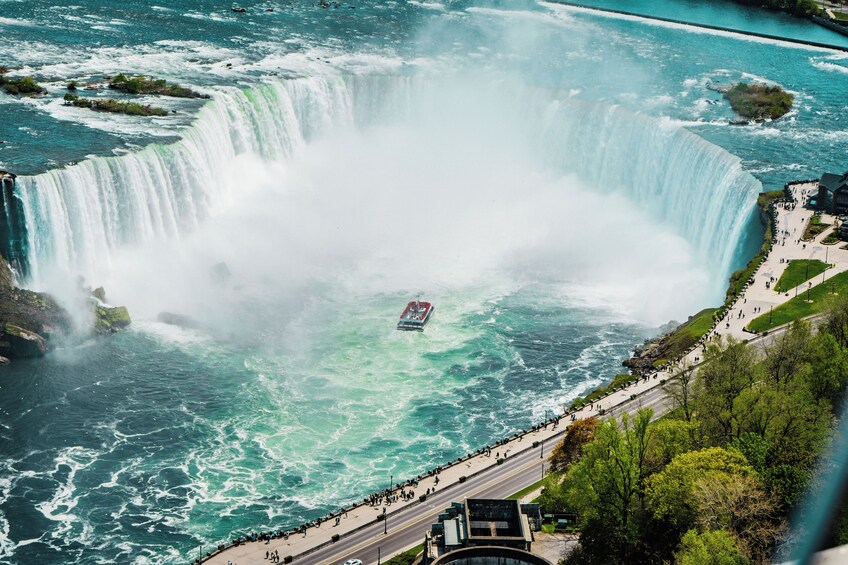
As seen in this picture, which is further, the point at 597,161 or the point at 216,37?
the point at 216,37

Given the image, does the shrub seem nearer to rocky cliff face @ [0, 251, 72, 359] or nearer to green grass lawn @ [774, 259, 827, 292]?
rocky cliff face @ [0, 251, 72, 359]

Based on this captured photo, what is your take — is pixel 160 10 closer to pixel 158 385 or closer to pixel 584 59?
pixel 584 59

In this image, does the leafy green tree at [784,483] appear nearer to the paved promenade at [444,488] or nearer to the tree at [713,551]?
the tree at [713,551]

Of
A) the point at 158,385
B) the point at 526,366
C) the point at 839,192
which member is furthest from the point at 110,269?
the point at 839,192

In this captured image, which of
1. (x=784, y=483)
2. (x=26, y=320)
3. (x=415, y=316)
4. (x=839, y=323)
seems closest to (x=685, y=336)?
(x=839, y=323)

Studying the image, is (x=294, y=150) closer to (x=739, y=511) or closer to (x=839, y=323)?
(x=839, y=323)
